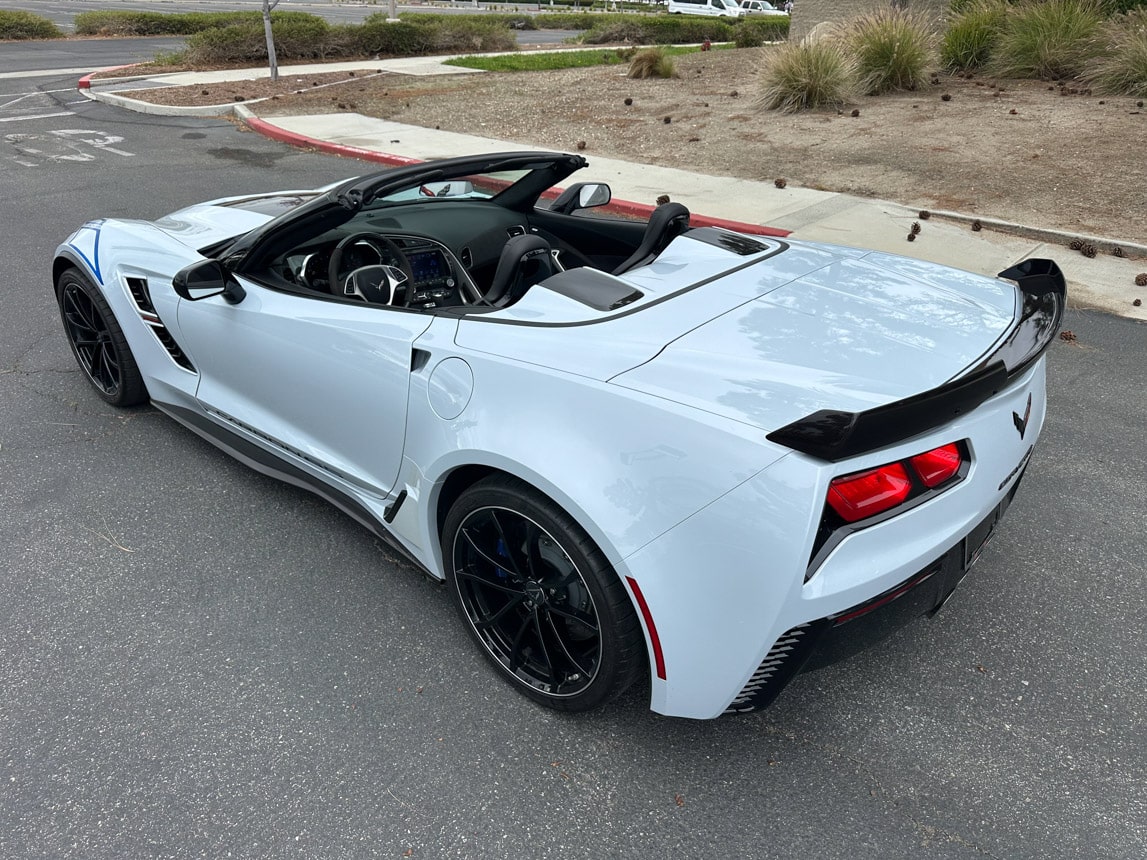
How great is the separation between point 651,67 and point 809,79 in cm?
479

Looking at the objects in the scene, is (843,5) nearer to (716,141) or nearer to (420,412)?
(716,141)

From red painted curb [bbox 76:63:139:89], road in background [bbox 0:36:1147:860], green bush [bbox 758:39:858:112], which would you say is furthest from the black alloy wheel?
red painted curb [bbox 76:63:139:89]

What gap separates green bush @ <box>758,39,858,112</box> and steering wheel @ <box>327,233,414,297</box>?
1030cm

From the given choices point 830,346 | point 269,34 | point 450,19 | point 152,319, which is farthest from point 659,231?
point 450,19

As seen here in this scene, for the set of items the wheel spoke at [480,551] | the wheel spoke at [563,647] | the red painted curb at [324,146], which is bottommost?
the wheel spoke at [563,647]

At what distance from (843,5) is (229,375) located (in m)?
17.6

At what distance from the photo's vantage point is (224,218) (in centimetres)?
387

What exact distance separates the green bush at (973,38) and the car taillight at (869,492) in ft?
45.6

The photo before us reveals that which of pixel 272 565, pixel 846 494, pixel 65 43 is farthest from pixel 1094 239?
pixel 65 43

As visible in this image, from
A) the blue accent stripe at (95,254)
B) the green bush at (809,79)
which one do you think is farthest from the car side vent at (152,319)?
the green bush at (809,79)

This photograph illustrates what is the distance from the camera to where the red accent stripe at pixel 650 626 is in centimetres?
202

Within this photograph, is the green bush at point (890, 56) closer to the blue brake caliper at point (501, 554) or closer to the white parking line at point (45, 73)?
the blue brake caliper at point (501, 554)

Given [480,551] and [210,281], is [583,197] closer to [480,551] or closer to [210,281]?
[210,281]

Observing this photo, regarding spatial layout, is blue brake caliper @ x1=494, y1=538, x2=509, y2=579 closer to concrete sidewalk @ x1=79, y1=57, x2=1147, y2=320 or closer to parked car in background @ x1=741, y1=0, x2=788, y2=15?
concrete sidewalk @ x1=79, y1=57, x2=1147, y2=320
